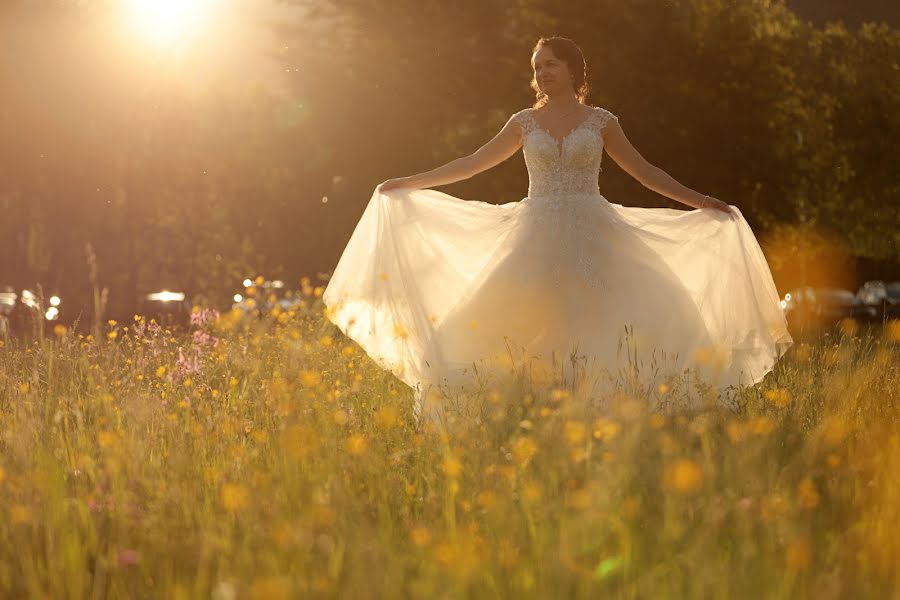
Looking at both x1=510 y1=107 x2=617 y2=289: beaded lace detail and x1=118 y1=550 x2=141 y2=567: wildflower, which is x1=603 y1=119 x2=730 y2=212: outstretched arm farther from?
x1=118 y1=550 x2=141 y2=567: wildflower

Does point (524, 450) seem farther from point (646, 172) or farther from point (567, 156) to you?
point (646, 172)

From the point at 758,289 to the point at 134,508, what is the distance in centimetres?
489

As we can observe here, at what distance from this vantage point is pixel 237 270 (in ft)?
155

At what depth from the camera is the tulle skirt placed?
733cm

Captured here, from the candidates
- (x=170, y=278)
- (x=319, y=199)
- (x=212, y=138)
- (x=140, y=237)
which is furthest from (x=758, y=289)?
(x=170, y=278)

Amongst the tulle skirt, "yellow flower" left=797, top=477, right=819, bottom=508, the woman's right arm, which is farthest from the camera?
the woman's right arm

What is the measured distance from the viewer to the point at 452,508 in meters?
3.95

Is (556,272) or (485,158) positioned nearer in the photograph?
(556,272)

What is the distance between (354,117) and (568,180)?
14683 millimetres

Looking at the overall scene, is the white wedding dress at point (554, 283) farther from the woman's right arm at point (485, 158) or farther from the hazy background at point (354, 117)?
the hazy background at point (354, 117)

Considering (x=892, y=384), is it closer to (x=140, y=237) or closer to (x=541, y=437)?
(x=541, y=437)

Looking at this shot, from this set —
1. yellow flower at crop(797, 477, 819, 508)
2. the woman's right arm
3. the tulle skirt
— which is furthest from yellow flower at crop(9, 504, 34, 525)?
the woman's right arm

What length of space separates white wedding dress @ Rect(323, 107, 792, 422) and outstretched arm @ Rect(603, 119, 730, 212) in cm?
8

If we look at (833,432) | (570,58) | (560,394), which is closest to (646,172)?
(570,58)
